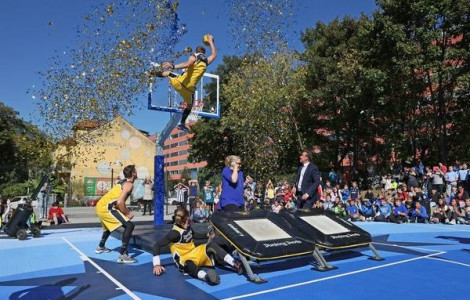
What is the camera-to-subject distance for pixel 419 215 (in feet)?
45.7

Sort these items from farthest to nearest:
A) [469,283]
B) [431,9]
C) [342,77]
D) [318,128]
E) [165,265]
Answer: [318,128] → [342,77] → [431,9] → [165,265] → [469,283]

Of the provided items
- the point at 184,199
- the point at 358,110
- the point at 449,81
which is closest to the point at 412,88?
the point at 449,81

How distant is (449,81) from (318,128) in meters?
8.82

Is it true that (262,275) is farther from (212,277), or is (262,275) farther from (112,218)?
(112,218)

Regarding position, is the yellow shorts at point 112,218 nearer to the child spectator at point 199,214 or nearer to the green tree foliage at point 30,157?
the green tree foliage at point 30,157

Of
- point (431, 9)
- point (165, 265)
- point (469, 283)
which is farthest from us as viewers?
point (431, 9)

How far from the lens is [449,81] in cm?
2006

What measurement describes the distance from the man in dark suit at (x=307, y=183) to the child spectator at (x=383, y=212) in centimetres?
779

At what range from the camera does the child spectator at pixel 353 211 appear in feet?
50.2

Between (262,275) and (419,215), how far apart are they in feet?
33.3

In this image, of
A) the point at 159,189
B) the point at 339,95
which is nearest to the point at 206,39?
the point at 159,189

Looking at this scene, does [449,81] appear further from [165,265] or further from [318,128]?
[165,265]

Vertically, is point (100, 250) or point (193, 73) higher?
point (193, 73)

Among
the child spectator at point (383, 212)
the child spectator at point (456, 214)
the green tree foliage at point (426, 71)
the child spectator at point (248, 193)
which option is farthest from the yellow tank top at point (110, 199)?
the green tree foliage at point (426, 71)
